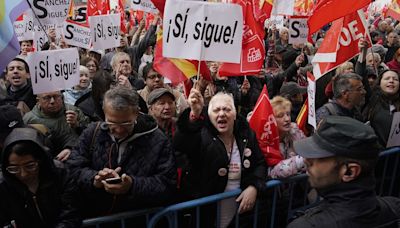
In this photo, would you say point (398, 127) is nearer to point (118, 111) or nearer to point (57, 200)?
point (118, 111)

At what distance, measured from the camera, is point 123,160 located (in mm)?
2814

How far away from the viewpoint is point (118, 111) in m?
2.73

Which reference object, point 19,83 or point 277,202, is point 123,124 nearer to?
point 277,202

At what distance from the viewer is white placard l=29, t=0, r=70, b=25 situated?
4.75 metres

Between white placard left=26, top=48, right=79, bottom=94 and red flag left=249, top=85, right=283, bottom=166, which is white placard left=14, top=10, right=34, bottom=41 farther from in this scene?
red flag left=249, top=85, right=283, bottom=166

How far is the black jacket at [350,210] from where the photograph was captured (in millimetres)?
1805

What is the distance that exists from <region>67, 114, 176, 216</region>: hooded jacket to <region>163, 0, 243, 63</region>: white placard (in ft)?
3.57

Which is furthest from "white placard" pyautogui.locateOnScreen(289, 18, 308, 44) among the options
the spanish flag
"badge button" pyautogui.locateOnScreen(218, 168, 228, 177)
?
"badge button" pyautogui.locateOnScreen(218, 168, 228, 177)

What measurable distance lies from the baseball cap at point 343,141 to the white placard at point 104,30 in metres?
5.03

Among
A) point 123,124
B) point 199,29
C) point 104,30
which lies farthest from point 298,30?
point 123,124

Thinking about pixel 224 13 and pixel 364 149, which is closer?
pixel 364 149

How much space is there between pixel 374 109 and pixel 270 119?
163 centimetres

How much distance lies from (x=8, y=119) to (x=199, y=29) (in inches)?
67.2

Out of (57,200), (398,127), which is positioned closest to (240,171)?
(57,200)
